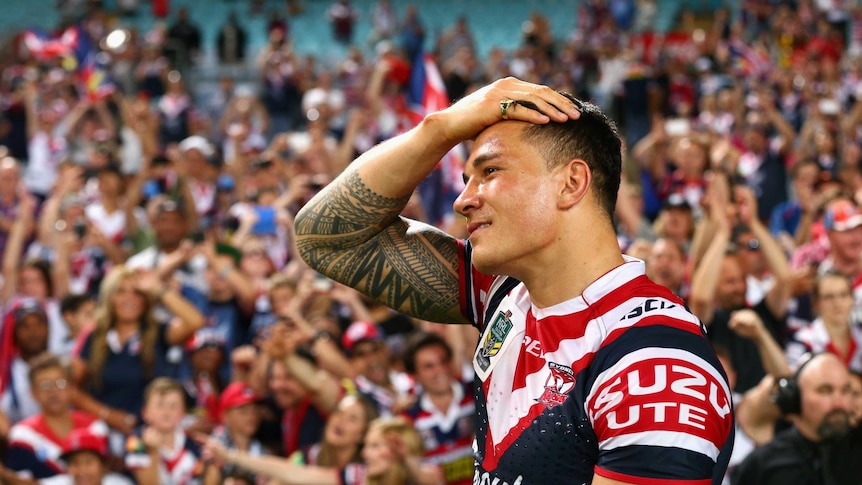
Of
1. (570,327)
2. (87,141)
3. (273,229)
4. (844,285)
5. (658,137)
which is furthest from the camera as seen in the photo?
(87,141)

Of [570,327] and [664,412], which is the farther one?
[570,327]

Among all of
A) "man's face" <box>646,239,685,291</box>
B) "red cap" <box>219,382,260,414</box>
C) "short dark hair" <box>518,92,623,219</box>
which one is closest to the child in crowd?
"red cap" <box>219,382,260,414</box>

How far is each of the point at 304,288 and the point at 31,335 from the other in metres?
1.62

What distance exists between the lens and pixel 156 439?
5.50 m

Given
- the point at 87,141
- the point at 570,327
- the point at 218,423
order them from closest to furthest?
the point at 570,327 < the point at 218,423 < the point at 87,141

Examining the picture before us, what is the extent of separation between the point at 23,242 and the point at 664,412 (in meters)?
7.64

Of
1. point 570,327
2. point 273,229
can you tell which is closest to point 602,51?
point 273,229

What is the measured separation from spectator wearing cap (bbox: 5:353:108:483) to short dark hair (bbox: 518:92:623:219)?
13.6ft

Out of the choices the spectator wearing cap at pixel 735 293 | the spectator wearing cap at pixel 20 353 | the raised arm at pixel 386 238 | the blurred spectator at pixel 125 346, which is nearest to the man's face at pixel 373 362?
the blurred spectator at pixel 125 346

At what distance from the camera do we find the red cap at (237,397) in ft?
18.6

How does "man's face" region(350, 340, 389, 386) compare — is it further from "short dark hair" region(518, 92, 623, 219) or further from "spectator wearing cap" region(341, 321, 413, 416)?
"short dark hair" region(518, 92, 623, 219)

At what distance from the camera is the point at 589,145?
2146 mm

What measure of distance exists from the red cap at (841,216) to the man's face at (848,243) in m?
0.03

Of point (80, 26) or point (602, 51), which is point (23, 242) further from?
point (602, 51)
